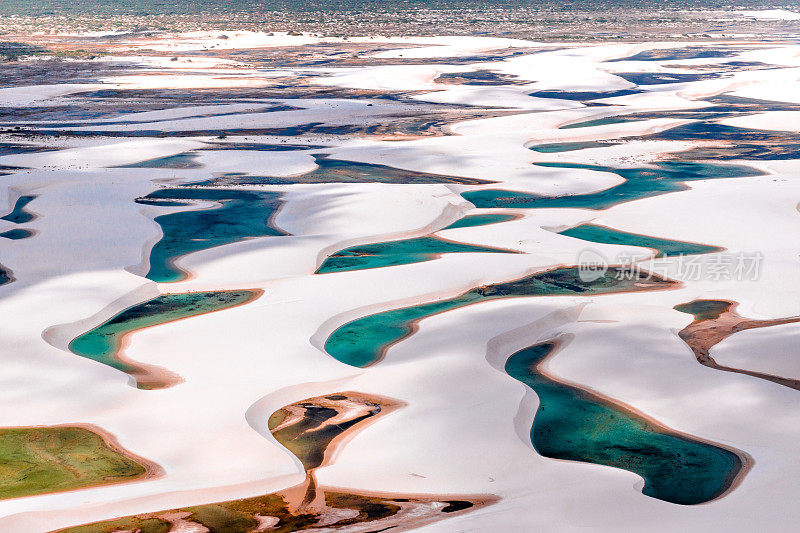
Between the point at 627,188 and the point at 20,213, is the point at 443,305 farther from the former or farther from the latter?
the point at 20,213

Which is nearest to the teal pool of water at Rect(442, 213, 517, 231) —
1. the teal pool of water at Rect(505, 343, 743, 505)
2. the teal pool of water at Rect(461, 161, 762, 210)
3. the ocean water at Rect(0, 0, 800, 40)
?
A: the teal pool of water at Rect(461, 161, 762, 210)

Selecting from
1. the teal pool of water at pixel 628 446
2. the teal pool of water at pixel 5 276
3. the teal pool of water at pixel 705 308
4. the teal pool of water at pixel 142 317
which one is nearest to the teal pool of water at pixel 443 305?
the teal pool of water at pixel 705 308

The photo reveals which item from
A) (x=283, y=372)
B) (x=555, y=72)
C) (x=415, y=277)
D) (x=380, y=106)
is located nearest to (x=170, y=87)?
(x=380, y=106)

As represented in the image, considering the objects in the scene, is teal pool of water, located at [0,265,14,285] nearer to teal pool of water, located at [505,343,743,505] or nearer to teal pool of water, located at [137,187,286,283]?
teal pool of water, located at [137,187,286,283]

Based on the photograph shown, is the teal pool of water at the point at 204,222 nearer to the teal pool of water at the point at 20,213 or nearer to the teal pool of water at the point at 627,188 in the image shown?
the teal pool of water at the point at 20,213

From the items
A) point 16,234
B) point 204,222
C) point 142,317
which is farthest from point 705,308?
point 16,234

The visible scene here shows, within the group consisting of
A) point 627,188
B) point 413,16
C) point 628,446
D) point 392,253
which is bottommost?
point 628,446

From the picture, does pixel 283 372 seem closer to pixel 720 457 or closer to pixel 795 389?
pixel 720 457
